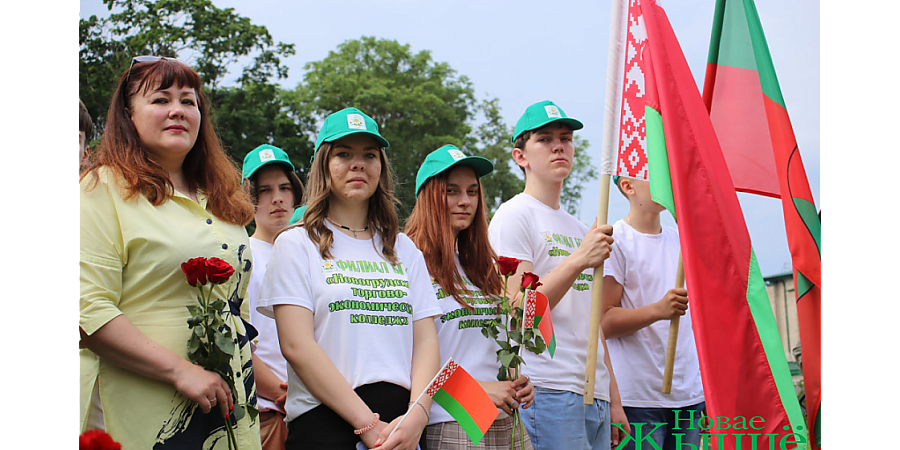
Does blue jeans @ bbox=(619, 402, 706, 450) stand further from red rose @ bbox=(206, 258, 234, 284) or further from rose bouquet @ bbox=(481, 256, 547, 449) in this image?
red rose @ bbox=(206, 258, 234, 284)

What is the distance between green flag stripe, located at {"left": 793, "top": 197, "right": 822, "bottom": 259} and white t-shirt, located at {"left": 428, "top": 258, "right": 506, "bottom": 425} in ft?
4.67

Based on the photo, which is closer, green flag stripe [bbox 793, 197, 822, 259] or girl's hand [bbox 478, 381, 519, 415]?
girl's hand [bbox 478, 381, 519, 415]

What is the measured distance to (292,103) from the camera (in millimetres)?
18406

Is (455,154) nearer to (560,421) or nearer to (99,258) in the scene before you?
(560,421)

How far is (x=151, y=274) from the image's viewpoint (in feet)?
6.70

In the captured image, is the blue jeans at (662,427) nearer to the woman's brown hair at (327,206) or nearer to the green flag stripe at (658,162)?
the green flag stripe at (658,162)

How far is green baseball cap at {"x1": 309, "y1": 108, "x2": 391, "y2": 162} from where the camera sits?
108 inches

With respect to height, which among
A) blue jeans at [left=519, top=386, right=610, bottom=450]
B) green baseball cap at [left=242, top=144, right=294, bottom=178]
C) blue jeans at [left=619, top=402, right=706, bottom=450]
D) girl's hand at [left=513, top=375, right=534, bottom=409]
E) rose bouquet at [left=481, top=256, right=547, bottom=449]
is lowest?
blue jeans at [left=619, top=402, right=706, bottom=450]

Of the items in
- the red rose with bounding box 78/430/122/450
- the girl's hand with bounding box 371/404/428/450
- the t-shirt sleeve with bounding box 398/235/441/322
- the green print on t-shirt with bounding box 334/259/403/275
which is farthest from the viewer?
the t-shirt sleeve with bounding box 398/235/441/322

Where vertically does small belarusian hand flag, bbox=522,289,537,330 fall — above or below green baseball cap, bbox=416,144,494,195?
below

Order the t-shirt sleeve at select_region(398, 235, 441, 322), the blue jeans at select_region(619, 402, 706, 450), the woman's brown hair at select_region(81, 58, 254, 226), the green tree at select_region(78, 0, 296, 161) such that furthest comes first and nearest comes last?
the green tree at select_region(78, 0, 296, 161) → the blue jeans at select_region(619, 402, 706, 450) → the t-shirt sleeve at select_region(398, 235, 441, 322) → the woman's brown hair at select_region(81, 58, 254, 226)

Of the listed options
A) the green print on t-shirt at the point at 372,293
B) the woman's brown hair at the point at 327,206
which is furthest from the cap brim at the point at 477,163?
the green print on t-shirt at the point at 372,293

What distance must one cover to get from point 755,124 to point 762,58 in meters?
0.31

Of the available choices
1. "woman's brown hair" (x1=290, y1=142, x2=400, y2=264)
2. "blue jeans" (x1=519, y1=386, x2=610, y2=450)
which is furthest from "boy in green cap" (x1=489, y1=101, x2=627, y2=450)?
"woman's brown hair" (x1=290, y1=142, x2=400, y2=264)
